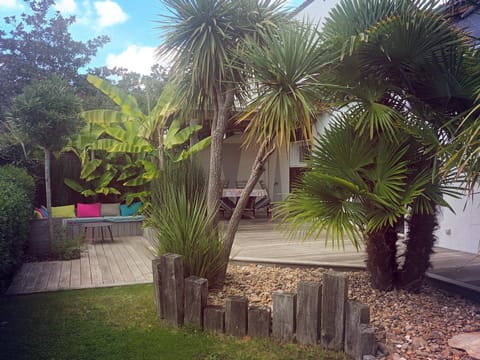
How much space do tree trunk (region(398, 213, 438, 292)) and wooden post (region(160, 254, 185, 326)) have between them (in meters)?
2.41

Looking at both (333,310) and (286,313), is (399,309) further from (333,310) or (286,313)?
(286,313)

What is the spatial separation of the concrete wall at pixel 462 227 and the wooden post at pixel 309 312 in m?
3.76

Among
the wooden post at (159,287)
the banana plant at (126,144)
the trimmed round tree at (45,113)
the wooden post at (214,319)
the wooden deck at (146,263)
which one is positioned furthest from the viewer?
the banana plant at (126,144)

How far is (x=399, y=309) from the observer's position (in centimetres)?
379

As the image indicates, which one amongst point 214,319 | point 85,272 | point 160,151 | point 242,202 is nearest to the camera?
point 214,319

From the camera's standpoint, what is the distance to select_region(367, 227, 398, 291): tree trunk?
13.5ft

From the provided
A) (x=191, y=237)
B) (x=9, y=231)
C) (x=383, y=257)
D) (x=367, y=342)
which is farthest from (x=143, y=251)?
(x=367, y=342)

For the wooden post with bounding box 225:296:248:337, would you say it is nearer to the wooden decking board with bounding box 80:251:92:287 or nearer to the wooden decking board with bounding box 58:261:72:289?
the wooden decking board with bounding box 80:251:92:287

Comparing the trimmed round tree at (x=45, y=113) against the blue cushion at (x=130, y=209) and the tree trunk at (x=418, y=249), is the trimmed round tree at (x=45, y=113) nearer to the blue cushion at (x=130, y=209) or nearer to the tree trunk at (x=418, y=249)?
the blue cushion at (x=130, y=209)

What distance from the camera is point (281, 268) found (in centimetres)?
540

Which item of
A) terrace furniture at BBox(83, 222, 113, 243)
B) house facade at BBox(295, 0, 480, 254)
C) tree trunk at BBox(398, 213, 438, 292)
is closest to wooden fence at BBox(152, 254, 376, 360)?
tree trunk at BBox(398, 213, 438, 292)

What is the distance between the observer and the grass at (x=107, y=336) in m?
3.10

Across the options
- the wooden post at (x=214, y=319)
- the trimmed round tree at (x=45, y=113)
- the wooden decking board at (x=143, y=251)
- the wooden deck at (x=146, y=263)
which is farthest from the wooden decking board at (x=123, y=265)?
the trimmed round tree at (x=45, y=113)

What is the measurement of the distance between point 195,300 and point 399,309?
2028 mm
